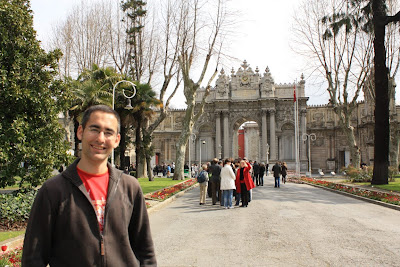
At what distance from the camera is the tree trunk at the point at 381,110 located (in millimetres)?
21141

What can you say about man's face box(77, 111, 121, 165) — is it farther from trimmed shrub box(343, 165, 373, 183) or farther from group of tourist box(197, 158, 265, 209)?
trimmed shrub box(343, 165, 373, 183)

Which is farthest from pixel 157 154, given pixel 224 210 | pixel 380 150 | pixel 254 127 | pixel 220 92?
pixel 224 210

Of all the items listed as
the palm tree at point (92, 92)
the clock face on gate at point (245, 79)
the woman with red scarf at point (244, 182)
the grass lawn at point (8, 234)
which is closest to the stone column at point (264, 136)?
the clock face on gate at point (245, 79)

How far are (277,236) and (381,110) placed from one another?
1617 centimetres

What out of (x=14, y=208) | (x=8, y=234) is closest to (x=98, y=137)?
(x=8, y=234)

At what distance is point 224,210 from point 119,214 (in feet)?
35.3

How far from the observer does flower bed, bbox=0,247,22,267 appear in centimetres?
553

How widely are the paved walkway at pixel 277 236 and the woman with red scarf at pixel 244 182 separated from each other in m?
0.70

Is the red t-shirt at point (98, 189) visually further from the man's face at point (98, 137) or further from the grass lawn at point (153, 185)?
the grass lawn at point (153, 185)

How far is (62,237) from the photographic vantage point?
234 cm

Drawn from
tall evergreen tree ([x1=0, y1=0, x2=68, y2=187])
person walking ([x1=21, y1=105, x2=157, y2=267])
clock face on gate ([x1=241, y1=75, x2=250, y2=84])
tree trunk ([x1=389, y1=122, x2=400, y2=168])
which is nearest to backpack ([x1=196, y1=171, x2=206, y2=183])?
tall evergreen tree ([x1=0, y1=0, x2=68, y2=187])

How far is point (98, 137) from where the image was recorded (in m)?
2.52

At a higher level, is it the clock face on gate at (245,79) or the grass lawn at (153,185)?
the clock face on gate at (245,79)

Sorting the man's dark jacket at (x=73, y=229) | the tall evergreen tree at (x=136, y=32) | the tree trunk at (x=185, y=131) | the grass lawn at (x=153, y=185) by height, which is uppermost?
the tall evergreen tree at (x=136, y=32)
